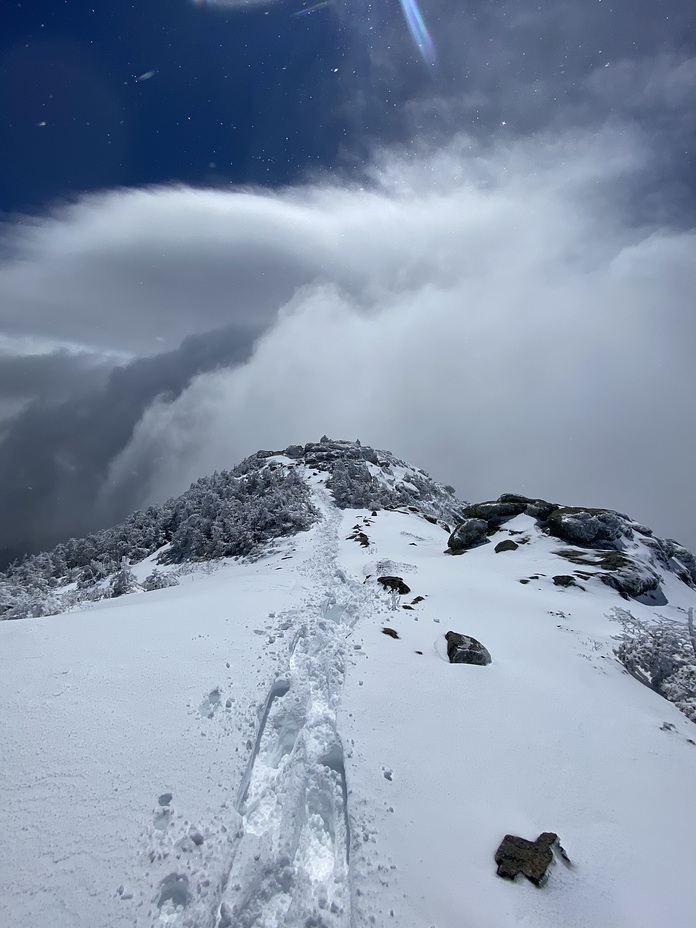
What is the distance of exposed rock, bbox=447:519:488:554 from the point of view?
1000 inches

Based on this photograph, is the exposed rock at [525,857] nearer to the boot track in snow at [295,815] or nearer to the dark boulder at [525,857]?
the dark boulder at [525,857]

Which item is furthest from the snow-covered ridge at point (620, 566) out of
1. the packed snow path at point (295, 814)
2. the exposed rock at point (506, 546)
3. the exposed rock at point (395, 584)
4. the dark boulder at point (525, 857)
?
the packed snow path at point (295, 814)

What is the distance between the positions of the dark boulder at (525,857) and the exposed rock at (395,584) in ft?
31.0

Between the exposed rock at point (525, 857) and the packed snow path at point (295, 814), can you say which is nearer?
the packed snow path at point (295, 814)

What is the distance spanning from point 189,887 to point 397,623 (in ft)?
26.0

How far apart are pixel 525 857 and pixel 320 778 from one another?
2538 millimetres

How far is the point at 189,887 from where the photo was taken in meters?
3.89

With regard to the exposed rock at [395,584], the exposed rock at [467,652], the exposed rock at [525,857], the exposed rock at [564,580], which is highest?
the exposed rock at [564,580]

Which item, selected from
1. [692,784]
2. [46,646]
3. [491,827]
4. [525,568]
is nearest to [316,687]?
[491,827]

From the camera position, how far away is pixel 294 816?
192 inches

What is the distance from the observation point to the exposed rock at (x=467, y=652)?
9.06 m

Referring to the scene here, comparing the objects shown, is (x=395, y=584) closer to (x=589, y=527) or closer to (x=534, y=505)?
(x=589, y=527)

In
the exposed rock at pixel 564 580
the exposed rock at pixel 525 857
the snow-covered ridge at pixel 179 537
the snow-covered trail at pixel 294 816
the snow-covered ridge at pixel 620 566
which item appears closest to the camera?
the snow-covered trail at pixel 294 816

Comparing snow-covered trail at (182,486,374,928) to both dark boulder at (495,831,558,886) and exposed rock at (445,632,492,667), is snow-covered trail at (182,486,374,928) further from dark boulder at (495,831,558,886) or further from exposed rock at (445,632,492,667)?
exposed rock at (445,632,492,667)
